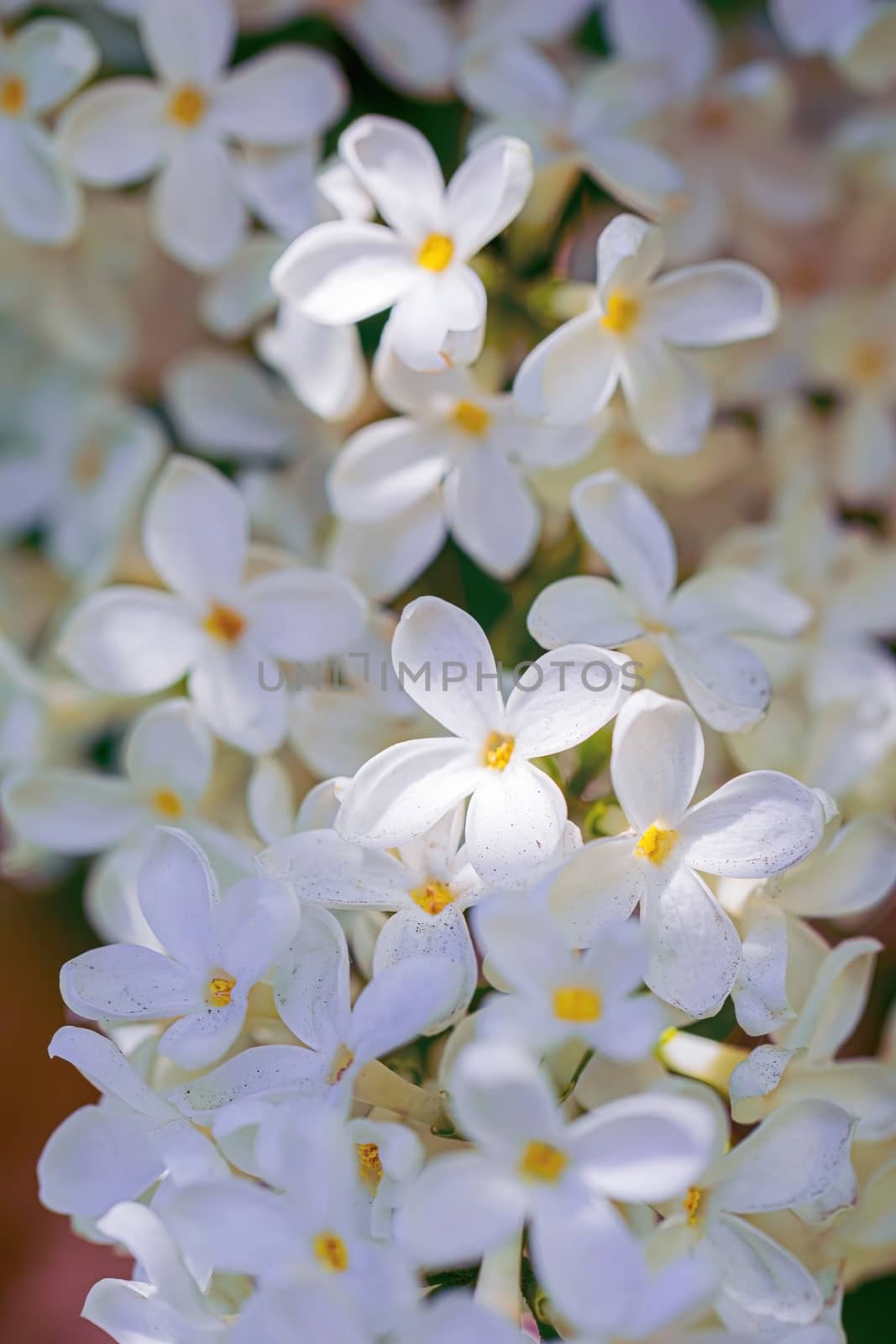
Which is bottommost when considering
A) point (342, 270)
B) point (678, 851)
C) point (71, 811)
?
point (71, 811)

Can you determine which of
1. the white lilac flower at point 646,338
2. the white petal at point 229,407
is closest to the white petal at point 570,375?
the white lilac flower at point 646,338

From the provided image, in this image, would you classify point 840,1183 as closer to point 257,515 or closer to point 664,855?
point 664,855

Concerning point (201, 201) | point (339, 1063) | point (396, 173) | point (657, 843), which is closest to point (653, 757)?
point (657, 843)

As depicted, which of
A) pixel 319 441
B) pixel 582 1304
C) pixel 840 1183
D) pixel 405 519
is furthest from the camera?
pixel 319 441

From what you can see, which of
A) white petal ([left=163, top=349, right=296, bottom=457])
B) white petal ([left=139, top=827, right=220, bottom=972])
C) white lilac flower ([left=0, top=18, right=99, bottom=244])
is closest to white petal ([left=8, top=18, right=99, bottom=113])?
white lilac flower ([left=0, top=18, right=99, bottom=244])

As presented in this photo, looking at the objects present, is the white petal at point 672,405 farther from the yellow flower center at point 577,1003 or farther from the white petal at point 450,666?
the yellow flower center at point 577,1003

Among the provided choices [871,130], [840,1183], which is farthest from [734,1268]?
[871,130]

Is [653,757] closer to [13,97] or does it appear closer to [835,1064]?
[835,1064]
